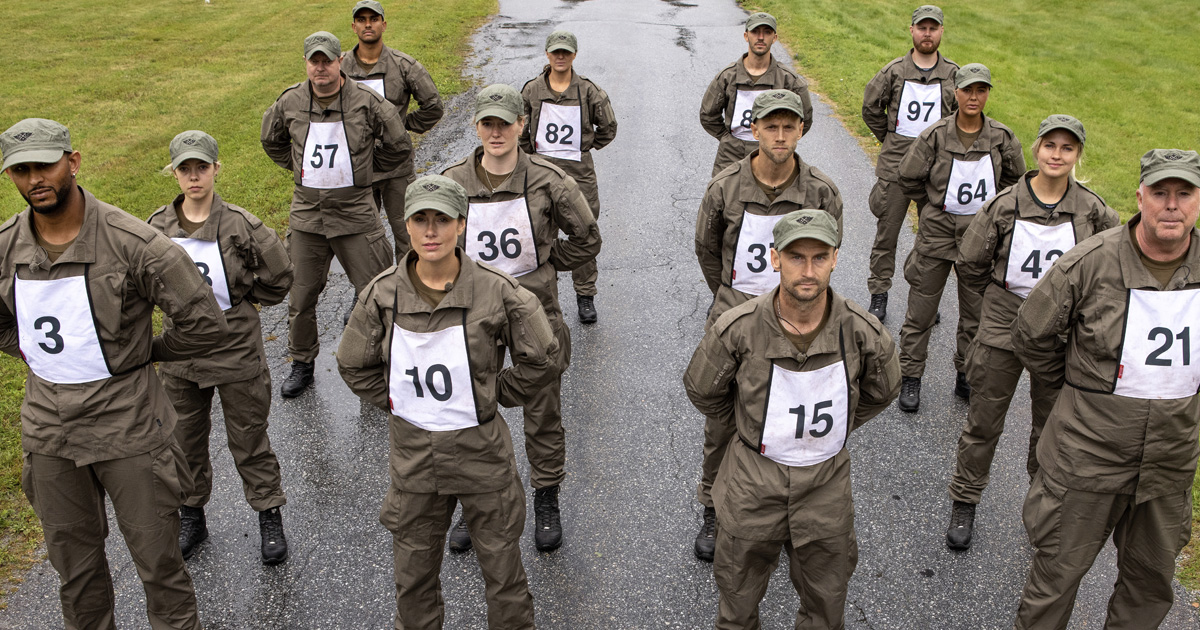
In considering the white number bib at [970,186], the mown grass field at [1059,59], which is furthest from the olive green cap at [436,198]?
the mown grass field at [1059,59]

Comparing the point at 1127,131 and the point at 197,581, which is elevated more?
the point at 1127,131

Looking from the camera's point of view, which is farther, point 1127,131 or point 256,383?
point 1127,131

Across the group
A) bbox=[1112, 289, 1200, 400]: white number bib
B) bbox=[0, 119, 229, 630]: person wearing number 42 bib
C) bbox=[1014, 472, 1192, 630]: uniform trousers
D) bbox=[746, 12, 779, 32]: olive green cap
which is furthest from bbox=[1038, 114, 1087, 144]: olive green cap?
bbox=[0, 119, 229, 630]: person wearing number 42 bib

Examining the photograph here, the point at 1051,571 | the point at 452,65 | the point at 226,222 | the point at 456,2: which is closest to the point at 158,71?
the point at 452,65

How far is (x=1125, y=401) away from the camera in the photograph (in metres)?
4.25

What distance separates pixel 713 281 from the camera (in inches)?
245

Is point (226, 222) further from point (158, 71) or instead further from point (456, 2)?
point (456, 2)

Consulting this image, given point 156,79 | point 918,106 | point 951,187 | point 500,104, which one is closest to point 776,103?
point 500,104

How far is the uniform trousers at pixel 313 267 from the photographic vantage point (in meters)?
7.26

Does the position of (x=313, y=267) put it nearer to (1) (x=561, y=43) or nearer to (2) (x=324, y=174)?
(2) (x=324, y=174)

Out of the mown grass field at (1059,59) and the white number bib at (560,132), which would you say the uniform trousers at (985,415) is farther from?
the mown grass field at (1059,59)

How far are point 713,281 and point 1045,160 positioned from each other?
2111 millimetres

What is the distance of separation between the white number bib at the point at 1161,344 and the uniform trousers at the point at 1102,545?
0.55 m

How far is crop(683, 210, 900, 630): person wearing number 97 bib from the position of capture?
4.04 m
